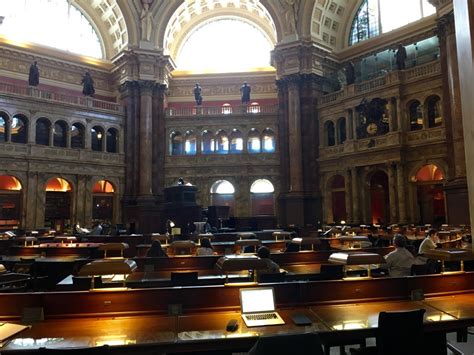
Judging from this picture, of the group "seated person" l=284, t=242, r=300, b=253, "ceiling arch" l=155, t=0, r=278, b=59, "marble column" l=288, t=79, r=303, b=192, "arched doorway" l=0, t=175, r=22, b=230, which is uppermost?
"ceiling arch" l=155, t=0, r=278, b=59

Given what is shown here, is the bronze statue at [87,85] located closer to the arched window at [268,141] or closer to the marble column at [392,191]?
the arched window at [268,141]

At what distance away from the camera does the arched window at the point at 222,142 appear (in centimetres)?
3096

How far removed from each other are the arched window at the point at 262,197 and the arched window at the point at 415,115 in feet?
34.5

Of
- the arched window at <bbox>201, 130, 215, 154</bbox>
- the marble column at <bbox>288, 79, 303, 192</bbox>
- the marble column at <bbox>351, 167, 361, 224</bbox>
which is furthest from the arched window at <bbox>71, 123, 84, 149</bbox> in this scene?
the marble column at <bbox>351, 167, 361, 224</bbox>

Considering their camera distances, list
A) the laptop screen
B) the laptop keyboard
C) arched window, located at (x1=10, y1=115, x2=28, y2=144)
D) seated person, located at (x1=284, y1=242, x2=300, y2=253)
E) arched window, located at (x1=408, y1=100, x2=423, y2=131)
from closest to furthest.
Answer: the laptop keyboard
the laptop screen
seated person, located at (x1=284, y1=242, x2=300, y2=253)
arched window, located at (x1=408, y1=100, x2=423, y2=131)
arched window, located at (x1=10, y1=115, x2=28, y2=144)

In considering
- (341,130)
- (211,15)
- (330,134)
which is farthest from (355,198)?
(211,15)

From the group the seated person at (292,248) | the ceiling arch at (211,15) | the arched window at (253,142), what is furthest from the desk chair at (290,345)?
the ceiling arch at (211,15)

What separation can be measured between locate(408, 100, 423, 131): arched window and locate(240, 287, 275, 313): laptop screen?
2166 centimetres

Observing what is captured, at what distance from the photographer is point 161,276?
837 cm

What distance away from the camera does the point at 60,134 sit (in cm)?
2802

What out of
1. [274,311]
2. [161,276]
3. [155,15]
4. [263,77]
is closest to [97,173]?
[155,15]

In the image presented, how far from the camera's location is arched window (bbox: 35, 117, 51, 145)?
88.3 feet

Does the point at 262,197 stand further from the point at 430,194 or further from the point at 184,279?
the point at 184,279

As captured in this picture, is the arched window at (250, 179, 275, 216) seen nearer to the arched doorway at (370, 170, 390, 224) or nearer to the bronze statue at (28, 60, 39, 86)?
the arched doorway at (370, 170, 390, 224)
